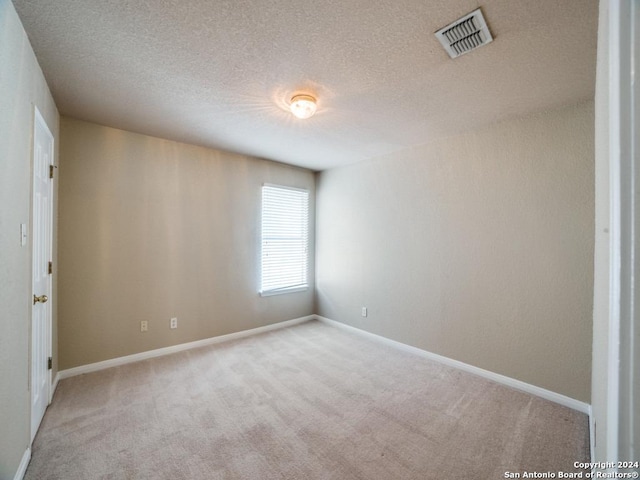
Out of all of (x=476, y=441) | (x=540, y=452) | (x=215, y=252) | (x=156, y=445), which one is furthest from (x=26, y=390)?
(x=540, y=452)

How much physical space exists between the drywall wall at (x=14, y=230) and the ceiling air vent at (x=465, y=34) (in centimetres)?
229

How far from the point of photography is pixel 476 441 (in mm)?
1960

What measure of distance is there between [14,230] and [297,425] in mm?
2195

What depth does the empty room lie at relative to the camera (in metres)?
1.49

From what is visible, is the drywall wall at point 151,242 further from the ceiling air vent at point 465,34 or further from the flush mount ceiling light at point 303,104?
the ceiling air vent at point 465,34

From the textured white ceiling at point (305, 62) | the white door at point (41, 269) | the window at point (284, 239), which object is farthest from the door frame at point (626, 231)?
the window at point (284, 239)

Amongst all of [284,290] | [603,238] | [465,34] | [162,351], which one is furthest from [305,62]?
[162,351]

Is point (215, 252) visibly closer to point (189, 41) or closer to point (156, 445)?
point (156, 445)

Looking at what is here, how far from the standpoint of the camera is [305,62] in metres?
1.88

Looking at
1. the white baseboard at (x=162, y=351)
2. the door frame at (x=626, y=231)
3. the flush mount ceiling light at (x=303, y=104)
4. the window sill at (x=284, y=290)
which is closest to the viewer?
the door frame at (x=626, y=231)

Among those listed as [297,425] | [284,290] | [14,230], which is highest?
[14,230]

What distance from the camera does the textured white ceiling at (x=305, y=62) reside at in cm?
149

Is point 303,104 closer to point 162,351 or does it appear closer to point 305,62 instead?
point 305,62

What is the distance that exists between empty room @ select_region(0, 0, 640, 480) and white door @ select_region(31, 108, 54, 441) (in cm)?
4
